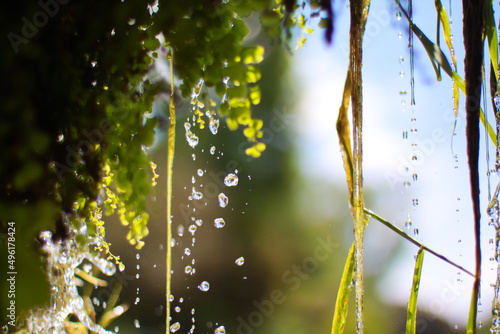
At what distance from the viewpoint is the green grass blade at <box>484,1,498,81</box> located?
61cm

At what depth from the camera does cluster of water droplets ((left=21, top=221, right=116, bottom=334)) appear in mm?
676

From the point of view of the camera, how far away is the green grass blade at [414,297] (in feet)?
2.03

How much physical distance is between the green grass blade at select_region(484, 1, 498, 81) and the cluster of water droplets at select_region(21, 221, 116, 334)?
2.31 feet

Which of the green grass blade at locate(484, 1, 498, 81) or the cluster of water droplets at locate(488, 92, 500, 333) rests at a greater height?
the green grass blade at locate(484, 1, 498, 81)

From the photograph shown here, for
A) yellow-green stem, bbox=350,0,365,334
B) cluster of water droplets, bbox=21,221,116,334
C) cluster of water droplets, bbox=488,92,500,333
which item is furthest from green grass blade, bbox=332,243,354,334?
cluster of water droplets, bbox=21,221,116,334

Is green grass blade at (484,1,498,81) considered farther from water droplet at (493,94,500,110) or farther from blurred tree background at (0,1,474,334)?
blurred tree background at (0,1,474,334)

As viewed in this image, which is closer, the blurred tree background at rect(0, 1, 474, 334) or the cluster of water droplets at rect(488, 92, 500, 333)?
the blurred tree background at rect(0, 1, 474, 334)

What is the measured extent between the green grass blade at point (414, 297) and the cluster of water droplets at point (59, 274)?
53 centimetres

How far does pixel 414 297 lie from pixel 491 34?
424 mm

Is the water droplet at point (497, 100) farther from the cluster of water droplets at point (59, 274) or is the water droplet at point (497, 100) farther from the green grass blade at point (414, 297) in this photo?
the cluster of water droplets at point (59, 274)

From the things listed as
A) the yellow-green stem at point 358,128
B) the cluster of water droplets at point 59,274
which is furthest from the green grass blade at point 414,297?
the cluster of water droplets at point 59,274

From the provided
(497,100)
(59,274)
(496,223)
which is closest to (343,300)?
(496,223)

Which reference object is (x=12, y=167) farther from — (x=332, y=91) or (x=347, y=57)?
(x=332, y=91)

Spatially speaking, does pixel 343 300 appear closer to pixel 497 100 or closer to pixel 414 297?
pixel 414 297
